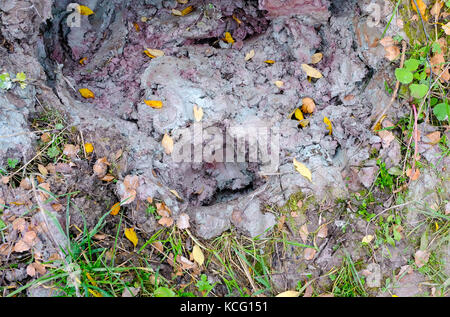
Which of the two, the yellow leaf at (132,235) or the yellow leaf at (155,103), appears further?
the yellow leaf at (155,103)

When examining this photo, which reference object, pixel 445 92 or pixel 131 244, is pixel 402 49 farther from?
pixel 131 244

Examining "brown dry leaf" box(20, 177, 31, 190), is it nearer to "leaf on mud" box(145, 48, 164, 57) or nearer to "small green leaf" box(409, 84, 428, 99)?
"leaf on mud" box(145, 48, 164, 57)

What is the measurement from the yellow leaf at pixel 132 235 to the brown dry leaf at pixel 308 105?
1.19 metres

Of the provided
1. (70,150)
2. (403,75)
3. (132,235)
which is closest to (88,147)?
(70,150)

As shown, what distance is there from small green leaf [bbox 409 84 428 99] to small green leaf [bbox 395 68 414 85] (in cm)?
5

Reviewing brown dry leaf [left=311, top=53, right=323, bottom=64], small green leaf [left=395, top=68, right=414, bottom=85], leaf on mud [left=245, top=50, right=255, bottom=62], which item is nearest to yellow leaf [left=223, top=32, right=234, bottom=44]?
leaf on mud [left=245, top=50, right=255, bottom=62]

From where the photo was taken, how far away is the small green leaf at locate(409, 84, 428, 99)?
201 cm

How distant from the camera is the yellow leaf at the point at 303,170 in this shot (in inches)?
80.0

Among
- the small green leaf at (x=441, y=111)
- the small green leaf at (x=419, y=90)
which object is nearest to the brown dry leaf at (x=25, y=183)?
the small green leaf at (x=419, y=90)

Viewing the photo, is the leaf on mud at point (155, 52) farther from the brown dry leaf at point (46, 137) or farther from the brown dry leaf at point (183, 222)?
the brown dry leaf at point (183, 222)

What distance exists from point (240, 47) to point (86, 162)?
1.17m

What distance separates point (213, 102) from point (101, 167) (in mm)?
731
